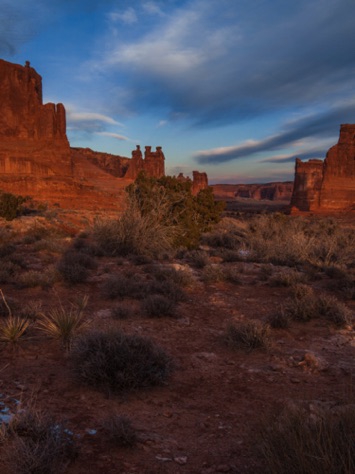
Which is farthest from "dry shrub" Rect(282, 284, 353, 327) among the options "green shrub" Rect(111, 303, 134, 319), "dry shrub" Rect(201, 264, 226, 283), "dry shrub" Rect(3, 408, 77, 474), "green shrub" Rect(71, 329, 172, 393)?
"dry shrub" Rect(3, 408, 77, 474)

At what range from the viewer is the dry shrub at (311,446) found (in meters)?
1.56

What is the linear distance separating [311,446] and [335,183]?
2289 inches

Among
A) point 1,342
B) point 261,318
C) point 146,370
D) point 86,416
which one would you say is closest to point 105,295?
point 1,342

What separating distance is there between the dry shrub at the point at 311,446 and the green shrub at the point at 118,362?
159 centimetres

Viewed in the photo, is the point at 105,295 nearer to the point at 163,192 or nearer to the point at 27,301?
the point at 27,301

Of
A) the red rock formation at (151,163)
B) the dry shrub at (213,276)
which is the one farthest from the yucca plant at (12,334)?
the red rock formation at (151,163)

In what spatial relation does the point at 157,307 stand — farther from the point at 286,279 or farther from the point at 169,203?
the point at 169,203

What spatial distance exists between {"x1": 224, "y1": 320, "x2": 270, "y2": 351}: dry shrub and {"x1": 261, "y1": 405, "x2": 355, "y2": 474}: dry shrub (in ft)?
8.17

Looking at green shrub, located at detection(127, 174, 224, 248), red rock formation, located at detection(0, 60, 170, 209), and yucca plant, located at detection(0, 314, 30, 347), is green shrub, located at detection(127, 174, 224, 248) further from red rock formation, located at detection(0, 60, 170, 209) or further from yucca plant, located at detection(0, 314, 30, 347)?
red rock formation, located at detection(0, 60, 170, 209)

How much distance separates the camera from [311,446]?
5.68 feet

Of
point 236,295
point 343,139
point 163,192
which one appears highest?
point 343,139

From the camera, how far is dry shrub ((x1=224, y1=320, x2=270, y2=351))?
4.54 m

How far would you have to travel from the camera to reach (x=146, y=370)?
345 cm

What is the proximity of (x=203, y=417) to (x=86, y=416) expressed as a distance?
1.01 metres
